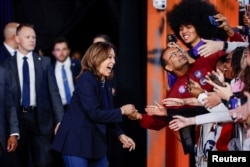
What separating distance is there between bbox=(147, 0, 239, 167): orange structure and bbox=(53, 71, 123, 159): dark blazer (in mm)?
587

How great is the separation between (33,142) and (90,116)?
2.96ft

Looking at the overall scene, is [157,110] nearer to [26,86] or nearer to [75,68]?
[26,86]

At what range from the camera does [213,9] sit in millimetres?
3797

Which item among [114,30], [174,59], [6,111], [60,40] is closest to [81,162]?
[6,111]

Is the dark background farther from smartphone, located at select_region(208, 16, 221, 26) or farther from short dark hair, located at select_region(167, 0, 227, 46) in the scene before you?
smartphone, located at select_region(208, 16, 221, 26)

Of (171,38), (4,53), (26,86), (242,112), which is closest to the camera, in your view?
(242,112)

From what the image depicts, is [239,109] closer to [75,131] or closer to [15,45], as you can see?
[75,131]

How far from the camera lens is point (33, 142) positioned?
442 centimetres

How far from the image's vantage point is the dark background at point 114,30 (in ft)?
15.7

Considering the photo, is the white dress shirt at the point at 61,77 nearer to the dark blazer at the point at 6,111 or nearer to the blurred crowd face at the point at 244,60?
the dark blazer at the point at 6,111

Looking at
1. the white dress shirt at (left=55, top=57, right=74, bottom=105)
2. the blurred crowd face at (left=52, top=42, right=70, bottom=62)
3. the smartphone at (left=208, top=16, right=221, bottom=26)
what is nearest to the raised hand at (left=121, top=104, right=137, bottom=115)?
the smartphone at (left=208, top=16, right=221, bottom=26)

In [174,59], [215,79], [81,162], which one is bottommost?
[81,162]

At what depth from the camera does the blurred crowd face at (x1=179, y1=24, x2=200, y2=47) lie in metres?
3.80

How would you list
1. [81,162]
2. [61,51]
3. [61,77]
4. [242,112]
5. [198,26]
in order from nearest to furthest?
[242,112] → [81,162] → [198,26] → [61,77] → [61,51]
